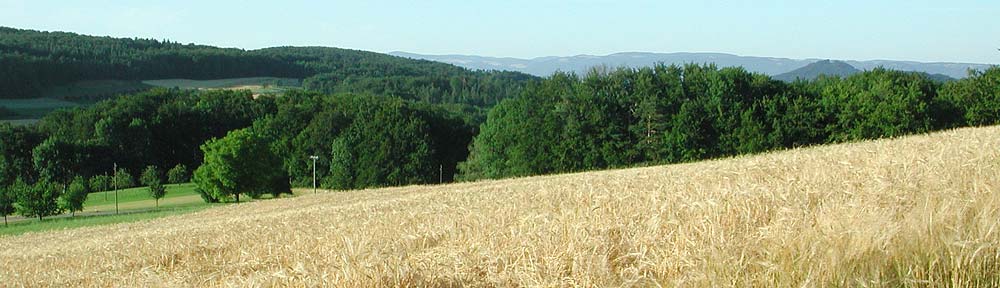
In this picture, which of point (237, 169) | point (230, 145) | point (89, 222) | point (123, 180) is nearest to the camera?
point (89, 222)

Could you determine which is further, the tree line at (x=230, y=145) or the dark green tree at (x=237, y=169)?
the tree line at (x=230, y=145)

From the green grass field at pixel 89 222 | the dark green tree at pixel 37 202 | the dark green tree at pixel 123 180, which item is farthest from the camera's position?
the dark green tree at pixel 123 180

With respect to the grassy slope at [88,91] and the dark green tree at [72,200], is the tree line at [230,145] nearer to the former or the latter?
the dark green tree at [72,200]

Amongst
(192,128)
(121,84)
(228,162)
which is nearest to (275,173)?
(228,162)

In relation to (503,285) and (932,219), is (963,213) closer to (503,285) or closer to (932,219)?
(932,219)

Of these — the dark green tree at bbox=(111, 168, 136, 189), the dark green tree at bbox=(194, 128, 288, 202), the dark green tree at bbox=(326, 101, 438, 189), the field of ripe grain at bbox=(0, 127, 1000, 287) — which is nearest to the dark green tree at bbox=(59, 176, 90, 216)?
the dark green tree at bbox=(194, 128, 288, 202)

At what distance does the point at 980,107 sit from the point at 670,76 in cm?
2438

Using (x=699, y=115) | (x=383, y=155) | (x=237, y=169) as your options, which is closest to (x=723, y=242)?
(x=699, y=115)

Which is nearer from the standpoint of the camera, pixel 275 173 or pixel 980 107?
pixel 980 107

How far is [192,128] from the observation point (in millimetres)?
122188

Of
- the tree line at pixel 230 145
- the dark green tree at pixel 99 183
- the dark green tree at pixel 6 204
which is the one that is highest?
the tree line at pixel 230 145

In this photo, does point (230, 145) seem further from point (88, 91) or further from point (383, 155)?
point (88, 91)

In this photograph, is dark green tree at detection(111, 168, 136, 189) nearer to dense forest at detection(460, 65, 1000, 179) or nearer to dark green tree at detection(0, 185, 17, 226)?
dark green tree at detection(0, 185, 17, 226)

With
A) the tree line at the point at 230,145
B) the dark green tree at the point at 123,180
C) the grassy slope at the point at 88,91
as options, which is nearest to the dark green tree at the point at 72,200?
the tree line at the point at 230,145
